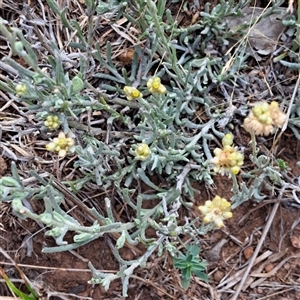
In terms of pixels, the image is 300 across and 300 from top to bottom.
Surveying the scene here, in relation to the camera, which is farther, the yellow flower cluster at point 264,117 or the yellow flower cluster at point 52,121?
the yellow flower cluster at point 52,121

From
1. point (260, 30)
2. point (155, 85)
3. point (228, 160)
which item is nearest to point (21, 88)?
point (155, 85)

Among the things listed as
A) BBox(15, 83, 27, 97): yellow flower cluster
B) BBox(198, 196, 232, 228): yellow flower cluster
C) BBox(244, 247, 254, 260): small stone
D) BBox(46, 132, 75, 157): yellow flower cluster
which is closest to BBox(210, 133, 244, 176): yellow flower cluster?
BBox(198, 196, 232, 228): yellow flower cluster

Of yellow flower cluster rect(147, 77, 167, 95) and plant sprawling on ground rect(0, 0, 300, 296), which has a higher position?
yellow flower cluster rect(147, 77, 167, 95)

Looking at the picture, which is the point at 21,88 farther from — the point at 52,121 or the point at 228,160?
the point at 228,160

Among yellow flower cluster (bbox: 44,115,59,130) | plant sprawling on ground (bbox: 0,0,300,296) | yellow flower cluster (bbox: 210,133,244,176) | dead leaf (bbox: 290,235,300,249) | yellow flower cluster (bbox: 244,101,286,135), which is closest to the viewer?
yellow flower cluster (bbox: 244,101,286,135)

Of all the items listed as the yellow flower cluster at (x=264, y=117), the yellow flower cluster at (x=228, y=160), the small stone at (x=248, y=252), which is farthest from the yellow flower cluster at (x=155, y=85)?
the small stone at (x=248, y=252)

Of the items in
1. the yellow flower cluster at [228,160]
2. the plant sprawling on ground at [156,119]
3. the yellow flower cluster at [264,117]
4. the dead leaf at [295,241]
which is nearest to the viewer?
the yellow flower cluster at [264,117]

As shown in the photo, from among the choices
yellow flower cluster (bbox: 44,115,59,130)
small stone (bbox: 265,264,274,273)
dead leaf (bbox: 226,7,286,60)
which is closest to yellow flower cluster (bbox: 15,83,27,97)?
yellow flower cluster (bbox: 44,115,59,130)

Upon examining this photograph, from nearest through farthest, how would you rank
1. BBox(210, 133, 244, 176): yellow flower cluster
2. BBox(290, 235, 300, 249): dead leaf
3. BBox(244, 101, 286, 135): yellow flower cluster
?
BBox(244, 101, 286, 135): yellow flower cluster
BBox(210, 133, 244, 176): yellow flower cluster
BBox(290, 235, 300, 249): dead leaf

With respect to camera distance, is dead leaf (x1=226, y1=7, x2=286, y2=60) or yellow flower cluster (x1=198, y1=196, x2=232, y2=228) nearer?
yellow flower cluster (x1=198, y1=196, x2=232, y2=228)

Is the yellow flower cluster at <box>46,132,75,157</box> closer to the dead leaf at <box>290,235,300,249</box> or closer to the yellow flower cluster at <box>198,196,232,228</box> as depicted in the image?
the yellow flower cluster at <box>198,196,232,228</box>

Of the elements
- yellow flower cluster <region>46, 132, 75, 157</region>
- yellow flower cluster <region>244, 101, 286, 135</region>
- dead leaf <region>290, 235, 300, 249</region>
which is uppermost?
yellow flower cluster <region>244, 101, 286, 135</region>

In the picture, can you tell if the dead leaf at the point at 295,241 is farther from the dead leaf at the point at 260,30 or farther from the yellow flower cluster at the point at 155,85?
the yellow flower cluster at the point at 155,85

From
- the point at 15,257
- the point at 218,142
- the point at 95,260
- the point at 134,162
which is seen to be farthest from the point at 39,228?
the point at 218,142
